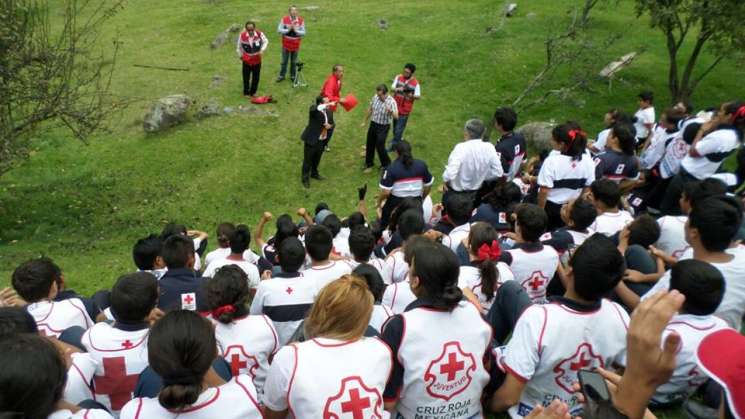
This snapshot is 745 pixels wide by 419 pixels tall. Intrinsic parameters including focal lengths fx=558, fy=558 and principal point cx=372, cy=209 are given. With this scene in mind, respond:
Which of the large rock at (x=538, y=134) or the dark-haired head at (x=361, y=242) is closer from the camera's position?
the dark-haired head at (x=361, y=242)

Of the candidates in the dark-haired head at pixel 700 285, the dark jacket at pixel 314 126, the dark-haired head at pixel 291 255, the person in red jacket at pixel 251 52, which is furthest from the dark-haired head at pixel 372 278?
the person in red jacket at pixel 251 52

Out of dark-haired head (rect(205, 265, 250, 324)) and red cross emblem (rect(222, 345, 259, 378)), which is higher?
dark-haired head (rect(205, 265, 250, 324))

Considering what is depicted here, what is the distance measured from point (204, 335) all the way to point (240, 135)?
462 inches

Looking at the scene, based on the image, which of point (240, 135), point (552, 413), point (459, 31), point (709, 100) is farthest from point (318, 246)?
point (459, 31)

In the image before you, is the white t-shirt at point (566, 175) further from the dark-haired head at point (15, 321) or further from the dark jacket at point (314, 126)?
the dark-haired head at point (15, 321)

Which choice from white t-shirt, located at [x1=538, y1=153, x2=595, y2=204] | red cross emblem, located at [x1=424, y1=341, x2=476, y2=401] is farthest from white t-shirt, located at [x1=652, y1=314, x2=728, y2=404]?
white t-shirt, located at [x1=538, y1=153, x2=595, y2=204]

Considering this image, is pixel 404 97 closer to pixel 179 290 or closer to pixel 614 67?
pixel 614 67

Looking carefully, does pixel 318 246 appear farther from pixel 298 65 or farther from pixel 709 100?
pixel 709 100

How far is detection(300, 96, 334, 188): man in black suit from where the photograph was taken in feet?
37.9

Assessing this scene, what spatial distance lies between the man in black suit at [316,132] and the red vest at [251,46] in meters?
3.86

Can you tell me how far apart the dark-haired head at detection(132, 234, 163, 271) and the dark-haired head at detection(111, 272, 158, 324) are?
188cm

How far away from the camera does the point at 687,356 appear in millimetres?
3637

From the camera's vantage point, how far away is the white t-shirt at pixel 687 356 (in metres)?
3.55

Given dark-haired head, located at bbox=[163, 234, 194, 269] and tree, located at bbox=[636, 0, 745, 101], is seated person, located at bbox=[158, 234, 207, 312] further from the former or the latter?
tree, located at bbox=[636, 0, 745, 101]
